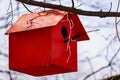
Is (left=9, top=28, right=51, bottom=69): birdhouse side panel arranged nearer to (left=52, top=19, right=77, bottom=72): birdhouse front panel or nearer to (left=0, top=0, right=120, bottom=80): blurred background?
(left=52, top=19, right=77, bottom=72): birdhouse front panel

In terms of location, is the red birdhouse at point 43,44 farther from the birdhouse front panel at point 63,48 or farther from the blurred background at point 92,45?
the blurred background at point 92,45

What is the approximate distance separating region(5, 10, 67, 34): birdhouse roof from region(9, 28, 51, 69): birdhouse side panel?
0.12 ft

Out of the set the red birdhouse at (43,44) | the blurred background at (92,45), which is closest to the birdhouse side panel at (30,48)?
the red birdhouse at (43,44)

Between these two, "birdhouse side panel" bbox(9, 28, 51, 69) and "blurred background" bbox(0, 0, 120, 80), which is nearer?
"birdhouse side panel" bbox(9, 28, 51, 69)

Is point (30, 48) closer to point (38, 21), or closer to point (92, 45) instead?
point (38, 21)

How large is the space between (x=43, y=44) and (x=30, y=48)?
0.27 feet

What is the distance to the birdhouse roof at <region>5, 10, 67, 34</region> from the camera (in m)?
→ 2.76

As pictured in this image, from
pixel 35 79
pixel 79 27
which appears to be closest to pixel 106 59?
pixel 35 79

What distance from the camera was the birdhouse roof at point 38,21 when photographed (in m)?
2.76

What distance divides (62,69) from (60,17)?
28 cm

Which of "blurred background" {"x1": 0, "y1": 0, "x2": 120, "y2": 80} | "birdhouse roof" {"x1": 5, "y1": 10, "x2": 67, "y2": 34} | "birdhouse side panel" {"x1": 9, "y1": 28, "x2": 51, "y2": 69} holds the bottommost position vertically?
"blurred background" {"x1": 0, "y1": 0, "x2": 120, "y2": 80}

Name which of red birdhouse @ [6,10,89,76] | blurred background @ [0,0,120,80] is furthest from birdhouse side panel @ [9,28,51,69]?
blurred background @ [0,0,120,80]

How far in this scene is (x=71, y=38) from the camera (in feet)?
9.46

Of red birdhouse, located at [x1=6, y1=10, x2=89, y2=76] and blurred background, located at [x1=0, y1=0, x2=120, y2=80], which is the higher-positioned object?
red birdhouse, located at [x1=6, y1=10, x2=89, y2=76]
